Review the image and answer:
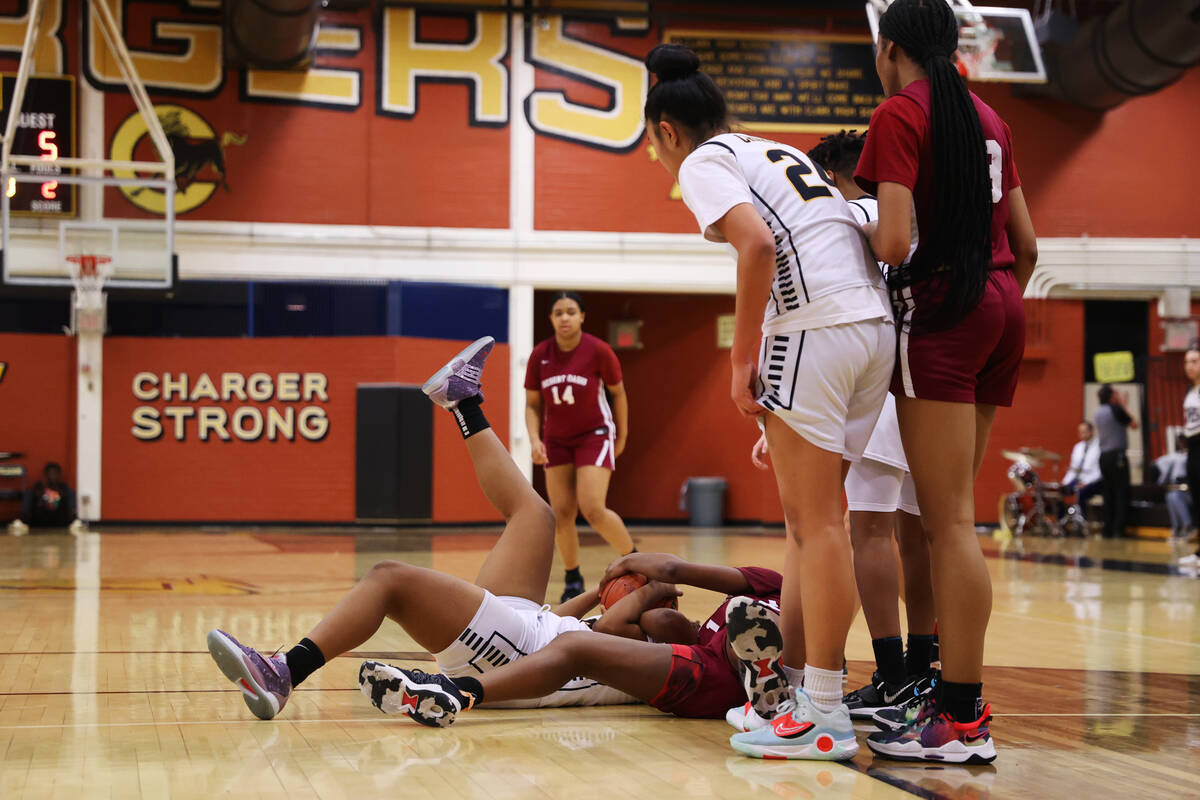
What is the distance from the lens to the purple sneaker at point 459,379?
3.86 m

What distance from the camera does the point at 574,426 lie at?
268 inches

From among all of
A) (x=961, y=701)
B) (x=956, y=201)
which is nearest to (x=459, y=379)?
(x=956, y=201)

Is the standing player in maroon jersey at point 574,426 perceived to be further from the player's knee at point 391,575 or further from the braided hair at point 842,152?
the player's knee at point 391,575

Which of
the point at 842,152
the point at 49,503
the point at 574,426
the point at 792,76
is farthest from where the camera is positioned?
the point at 792,76

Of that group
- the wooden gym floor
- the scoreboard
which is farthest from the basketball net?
the wooden gym floor

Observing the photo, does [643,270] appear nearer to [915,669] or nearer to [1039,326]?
[1039,326]

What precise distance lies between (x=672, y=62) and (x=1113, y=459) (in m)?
11.9

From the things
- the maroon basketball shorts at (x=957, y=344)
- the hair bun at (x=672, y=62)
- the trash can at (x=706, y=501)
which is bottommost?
the trash can at (x=706, y=501)

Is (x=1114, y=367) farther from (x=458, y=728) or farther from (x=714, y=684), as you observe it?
(x=458, y=728)

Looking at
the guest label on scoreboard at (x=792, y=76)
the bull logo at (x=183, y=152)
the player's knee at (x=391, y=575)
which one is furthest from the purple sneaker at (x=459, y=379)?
the guest label on scoreboard at (x=792, y=76)

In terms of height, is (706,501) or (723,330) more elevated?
(723,330)

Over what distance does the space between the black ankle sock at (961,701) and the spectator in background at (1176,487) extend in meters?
10.5

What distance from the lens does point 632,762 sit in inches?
111

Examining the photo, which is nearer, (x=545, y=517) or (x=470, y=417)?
(x=545, y=517)
